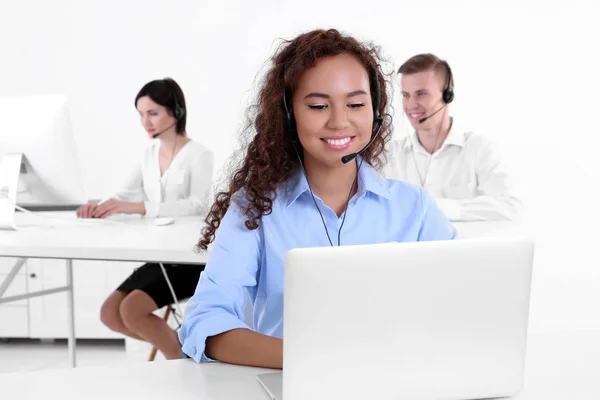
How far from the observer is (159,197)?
332cm

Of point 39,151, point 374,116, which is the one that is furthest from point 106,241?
point 374,116

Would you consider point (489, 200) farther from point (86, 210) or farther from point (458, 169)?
point (86, 210)

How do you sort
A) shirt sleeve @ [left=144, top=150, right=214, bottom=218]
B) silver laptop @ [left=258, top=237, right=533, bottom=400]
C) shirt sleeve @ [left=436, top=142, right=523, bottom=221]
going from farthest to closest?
shirt sleeve @ [left=144, top=150, right=214, bottom=218] → shirt sleeve @ [left=436, top=142, right=523, bottom=221] → silver laptop @ [left=258, top=237, right=533, bottom=400]

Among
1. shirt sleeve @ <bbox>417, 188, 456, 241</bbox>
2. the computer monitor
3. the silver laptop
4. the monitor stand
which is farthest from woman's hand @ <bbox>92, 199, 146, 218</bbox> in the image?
the silver laptop

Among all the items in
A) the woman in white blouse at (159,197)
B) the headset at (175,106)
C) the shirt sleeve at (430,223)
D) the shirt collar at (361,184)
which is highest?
the headset at (175,106)

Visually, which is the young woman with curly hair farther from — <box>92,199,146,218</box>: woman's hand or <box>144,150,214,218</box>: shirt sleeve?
<box>144,150,214,218</box>: shirt sleeve

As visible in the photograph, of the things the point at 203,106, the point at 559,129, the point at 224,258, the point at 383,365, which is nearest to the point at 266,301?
the point at 224,258

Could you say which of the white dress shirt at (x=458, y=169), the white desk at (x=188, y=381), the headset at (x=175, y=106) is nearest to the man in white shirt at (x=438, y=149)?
the white dress shirt at (x=458, y=169)

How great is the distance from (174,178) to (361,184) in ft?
6.49

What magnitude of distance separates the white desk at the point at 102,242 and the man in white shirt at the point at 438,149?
99 cm

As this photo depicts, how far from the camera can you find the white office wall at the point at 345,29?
4125 mm

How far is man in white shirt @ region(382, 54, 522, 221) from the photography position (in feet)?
9.78

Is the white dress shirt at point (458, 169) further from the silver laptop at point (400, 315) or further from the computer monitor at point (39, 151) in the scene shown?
the silver laptop at point (400, 315)

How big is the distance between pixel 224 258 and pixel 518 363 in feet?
1.85
